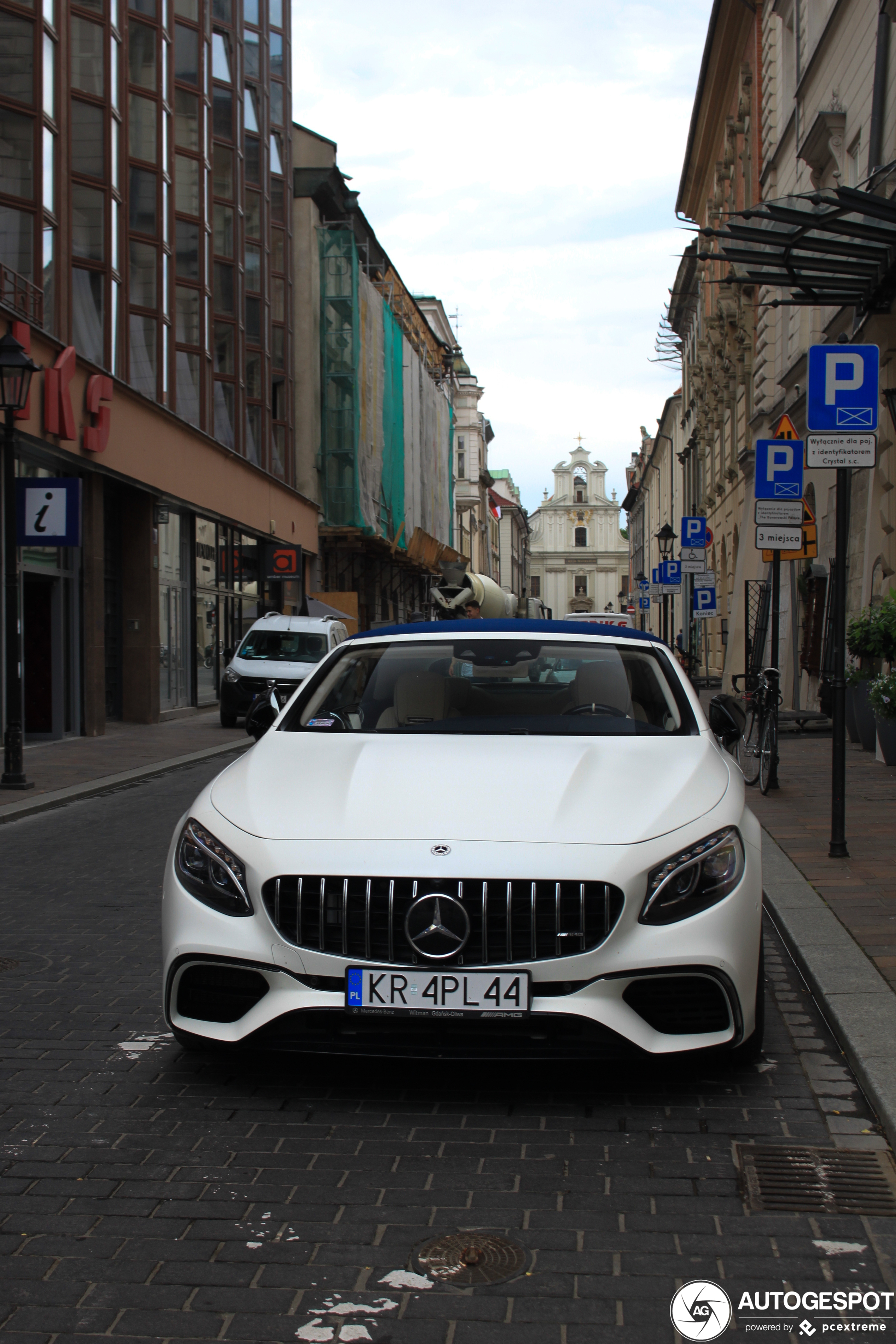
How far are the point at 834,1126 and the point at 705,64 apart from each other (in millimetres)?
34868

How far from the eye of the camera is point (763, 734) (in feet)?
37.7

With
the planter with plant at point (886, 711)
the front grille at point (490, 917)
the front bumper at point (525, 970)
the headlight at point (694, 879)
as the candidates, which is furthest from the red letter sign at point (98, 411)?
the headlight at point (694, 879)

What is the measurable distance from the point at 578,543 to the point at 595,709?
156412mm

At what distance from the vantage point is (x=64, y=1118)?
382 centimetres

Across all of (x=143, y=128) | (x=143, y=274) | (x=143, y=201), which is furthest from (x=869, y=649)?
(x=143, y=128)

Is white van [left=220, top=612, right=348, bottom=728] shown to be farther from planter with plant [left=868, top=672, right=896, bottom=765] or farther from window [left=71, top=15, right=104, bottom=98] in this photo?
planter with plant [left=868, top=672, right=896, bottom=765]

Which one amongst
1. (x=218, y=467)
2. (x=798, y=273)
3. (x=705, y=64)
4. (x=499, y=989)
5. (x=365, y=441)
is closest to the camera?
(x=499, y=989)

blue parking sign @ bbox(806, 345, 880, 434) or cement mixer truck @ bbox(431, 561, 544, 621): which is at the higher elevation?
blue parking sign @ bbox(806, 345, 880, 434)

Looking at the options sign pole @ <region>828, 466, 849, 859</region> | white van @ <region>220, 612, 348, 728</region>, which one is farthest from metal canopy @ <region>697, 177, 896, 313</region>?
white van @ <region>220, 612, 348, 728</region>

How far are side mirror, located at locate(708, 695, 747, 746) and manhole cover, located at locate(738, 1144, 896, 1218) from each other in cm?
203

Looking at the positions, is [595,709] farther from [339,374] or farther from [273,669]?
[339,374]

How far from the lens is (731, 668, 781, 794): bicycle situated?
1138 centimetres

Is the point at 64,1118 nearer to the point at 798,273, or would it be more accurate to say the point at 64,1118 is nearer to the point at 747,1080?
the point at 747,1080

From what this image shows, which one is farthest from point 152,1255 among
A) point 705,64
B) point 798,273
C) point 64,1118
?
point 705,64
